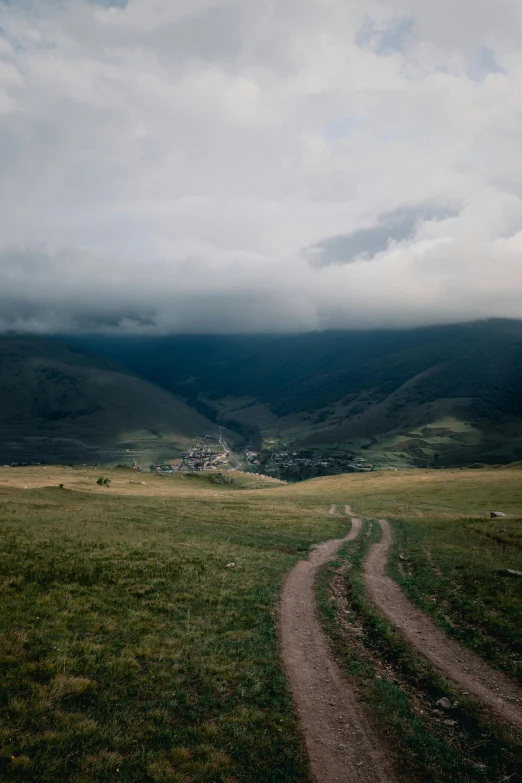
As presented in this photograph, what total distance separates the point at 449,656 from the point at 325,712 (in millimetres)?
7844

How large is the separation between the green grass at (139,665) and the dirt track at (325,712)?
25.2 inches

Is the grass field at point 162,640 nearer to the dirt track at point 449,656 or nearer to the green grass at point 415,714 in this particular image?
the green grass at point 415,714

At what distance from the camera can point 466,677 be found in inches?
627

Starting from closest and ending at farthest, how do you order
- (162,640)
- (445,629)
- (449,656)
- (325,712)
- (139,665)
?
(325,712) → (139,665) → (162,640) → (449,656) → (445,629)

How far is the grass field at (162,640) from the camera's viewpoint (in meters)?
10.8

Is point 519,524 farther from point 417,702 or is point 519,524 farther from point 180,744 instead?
point 180,744

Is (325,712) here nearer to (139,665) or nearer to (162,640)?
(139,665)

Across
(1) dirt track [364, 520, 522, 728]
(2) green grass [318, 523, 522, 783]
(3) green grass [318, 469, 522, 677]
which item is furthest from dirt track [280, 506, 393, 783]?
(3) green grass [318, 469, 522, 677]

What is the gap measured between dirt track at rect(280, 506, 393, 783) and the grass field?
0.60 meters

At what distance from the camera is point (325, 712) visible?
13.4 m

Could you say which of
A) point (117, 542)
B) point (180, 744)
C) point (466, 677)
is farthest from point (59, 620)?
point (466, 677)

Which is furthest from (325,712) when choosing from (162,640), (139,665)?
(162,640)

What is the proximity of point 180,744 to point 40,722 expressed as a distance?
424cm

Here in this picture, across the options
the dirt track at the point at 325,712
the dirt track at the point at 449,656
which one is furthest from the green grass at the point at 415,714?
the dirt track at the point at 449,656
